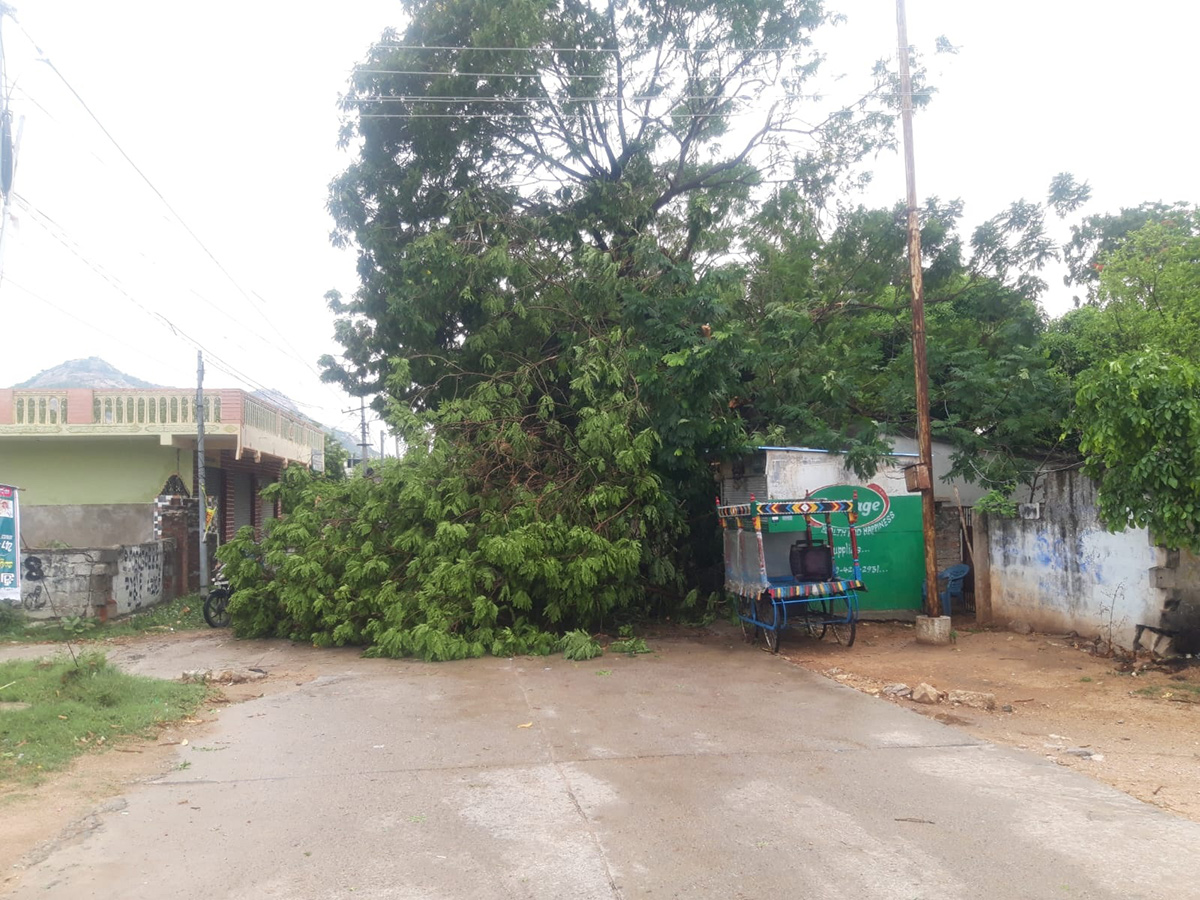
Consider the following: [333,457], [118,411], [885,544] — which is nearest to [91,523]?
[118,411]

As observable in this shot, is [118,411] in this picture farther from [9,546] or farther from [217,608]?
[9,546]

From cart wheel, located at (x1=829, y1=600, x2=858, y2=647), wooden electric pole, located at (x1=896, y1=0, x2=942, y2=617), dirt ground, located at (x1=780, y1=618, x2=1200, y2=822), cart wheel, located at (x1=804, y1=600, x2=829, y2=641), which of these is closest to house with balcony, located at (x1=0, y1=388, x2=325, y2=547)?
cart wheel, located at (x1=804, y1=600, x2=829, y2=641)

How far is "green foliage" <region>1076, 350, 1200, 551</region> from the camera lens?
27.7ft

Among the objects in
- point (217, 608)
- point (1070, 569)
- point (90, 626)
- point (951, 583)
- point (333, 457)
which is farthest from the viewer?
point (333, 457)

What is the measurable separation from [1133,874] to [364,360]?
1498 centimetres

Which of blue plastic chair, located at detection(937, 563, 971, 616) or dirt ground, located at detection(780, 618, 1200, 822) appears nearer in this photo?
dirt ground, located at detection(780, 618, 1200, 822)

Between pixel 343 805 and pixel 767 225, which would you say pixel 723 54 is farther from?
pixel 343 805

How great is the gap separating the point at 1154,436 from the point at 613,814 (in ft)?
21.6

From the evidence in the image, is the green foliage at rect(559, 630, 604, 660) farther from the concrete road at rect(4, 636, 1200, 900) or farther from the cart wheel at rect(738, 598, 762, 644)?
the concrete road at rect(4, 636, 1200, 900)

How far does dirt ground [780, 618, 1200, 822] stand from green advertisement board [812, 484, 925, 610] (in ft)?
3.69

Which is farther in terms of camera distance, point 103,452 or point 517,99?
point 103,452

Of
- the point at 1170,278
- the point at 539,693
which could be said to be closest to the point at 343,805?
the point at 539,693

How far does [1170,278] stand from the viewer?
1527 cm

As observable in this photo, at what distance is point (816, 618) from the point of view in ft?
40.6
